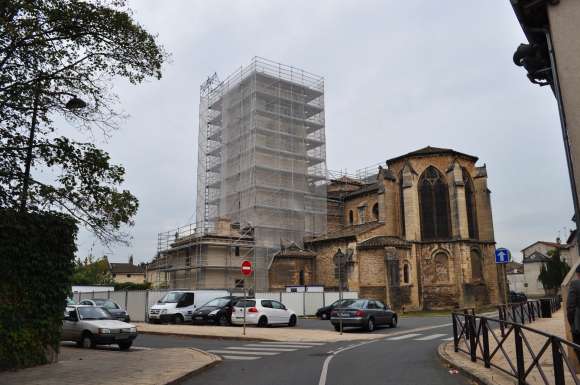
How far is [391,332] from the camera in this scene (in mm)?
20812

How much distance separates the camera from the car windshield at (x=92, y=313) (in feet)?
52.7

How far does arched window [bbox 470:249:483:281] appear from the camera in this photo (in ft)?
123

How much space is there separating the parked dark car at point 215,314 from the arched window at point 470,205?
22.7 m

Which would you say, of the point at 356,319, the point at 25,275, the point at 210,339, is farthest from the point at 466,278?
the point at 25,275

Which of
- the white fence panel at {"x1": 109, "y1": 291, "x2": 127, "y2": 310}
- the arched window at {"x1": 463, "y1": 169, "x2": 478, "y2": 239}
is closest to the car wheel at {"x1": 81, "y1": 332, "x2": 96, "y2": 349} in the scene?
the white fence panel at {"x1": 109, "y1": 291, "x2": 127, "y2": 310}

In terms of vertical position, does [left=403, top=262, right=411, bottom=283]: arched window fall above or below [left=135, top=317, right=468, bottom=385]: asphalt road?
above

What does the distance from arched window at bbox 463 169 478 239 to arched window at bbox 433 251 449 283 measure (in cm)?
345

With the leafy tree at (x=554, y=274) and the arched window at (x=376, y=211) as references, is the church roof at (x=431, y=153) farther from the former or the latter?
the leafy tree at (x=554, y=274)

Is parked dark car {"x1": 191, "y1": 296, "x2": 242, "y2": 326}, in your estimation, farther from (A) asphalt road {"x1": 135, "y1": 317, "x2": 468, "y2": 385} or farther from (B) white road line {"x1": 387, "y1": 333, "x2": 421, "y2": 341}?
(B) white road line {"x1": 387, "y1": 333, "x2": 421, "y2": 341}

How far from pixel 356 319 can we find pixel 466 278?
723 inches

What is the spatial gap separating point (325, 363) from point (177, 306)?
16.5m


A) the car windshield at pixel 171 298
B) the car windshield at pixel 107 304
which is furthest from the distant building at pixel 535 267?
the car windshield at pixel 107 304

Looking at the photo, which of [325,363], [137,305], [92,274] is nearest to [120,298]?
[137,305]

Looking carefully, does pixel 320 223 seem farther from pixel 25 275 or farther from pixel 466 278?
pixel 25 275
